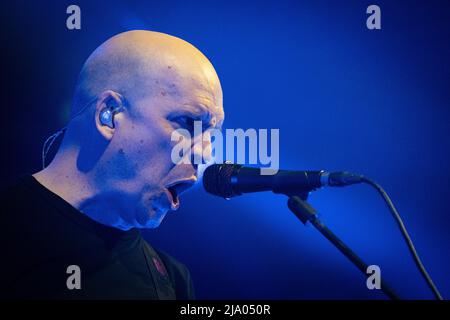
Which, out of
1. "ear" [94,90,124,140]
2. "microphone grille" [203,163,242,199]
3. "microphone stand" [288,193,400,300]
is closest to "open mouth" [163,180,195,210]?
"microphone grille" [203,163,242,199]

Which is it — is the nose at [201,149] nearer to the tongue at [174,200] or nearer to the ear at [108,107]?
the tongue at [174,200]

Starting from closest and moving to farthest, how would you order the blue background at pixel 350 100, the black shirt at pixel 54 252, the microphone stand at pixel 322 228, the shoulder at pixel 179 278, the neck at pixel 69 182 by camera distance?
1. the microphone stand at pixel 322 228
2. the black shirt at pixel 54 252
3. the neck at pixel 69 182
4. the shoulder at pixel 179 278
5. the blue background at pixel 350 100

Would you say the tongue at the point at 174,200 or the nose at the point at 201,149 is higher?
the nose at the point at 201,149

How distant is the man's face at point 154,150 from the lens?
5.51 ft

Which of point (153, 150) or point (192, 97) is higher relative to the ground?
point (192, 97)

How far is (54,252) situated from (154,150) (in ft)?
1.79

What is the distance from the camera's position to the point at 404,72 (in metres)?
2.53

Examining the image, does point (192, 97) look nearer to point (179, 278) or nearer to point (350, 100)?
point (179, 278)

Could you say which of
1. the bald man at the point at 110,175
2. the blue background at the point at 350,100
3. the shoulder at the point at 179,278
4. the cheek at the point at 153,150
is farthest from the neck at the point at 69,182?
the blue background at the point at 350,100

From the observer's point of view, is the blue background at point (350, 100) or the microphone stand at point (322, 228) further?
the blue background at point (350, 100)

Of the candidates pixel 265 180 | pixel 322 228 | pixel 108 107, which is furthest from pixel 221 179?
pixel 108 107

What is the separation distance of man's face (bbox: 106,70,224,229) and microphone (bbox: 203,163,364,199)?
0.49ft

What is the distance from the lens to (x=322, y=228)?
55.1 inches

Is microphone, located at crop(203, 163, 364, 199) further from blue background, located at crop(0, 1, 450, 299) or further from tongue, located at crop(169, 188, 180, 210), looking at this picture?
blue background, located at crop(0, 1, 450, 299)
